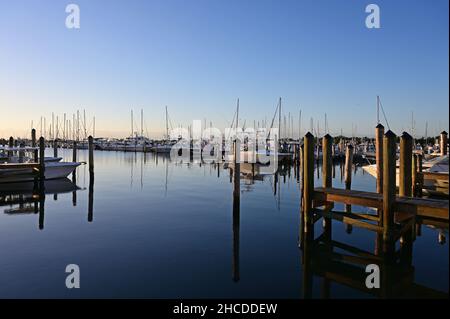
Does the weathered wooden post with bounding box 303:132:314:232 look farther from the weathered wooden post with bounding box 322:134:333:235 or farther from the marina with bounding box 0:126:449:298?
the weathered wooden post with bounding box 322:134:333:235

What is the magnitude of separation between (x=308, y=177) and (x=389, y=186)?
2.38 meters

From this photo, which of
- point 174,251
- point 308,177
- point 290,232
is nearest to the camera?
point 174,251

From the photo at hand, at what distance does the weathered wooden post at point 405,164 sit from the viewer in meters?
9.85

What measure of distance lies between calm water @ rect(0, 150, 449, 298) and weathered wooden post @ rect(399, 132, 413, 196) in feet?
5.59

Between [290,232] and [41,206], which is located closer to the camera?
[290,232]

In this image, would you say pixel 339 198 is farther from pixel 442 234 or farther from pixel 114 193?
pixel 114 193

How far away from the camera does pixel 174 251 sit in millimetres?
9477

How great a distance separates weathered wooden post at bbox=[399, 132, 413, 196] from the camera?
32.3 feet

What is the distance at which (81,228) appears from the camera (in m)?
11.9

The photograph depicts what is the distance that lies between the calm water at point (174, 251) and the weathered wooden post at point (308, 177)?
90cm

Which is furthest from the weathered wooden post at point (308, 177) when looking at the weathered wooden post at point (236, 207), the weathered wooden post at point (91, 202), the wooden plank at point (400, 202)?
the weathered wooden post at point (91, 202)

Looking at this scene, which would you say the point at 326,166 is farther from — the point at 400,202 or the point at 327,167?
the point at 400,202

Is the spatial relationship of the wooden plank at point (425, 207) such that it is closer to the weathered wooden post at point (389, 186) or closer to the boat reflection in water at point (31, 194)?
the weathered wooden post at point (389, 186)

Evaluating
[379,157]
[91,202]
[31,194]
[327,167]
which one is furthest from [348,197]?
[31,194]
